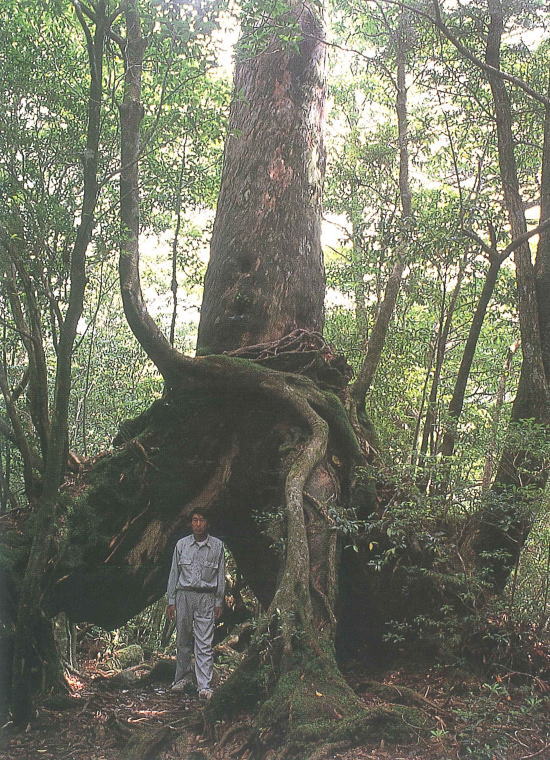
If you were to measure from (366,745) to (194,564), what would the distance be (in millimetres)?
2695

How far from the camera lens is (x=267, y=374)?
20.7ft

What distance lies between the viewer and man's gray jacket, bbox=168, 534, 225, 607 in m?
6.12

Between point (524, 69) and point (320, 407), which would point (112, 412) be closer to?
point (320, 407)

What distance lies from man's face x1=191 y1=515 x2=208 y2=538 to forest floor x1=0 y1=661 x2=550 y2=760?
1394 millimetres

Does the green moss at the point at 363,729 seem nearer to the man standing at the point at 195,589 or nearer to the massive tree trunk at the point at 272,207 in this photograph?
the man standing at the point at 195,589

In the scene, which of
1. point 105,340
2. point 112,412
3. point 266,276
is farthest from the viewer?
point 105,340

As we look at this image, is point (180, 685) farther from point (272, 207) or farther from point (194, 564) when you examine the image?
point (272, 207)

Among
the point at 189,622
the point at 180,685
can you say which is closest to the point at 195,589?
the point at 189,622

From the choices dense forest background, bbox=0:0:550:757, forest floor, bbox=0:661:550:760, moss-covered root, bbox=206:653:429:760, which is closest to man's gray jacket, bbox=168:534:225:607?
dense forest background, bbox=0:0:550:757

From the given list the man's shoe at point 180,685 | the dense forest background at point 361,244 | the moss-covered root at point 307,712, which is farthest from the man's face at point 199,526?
the moss-covered root at point 307,712

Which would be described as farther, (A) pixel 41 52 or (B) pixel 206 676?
(B) pixel 206 676

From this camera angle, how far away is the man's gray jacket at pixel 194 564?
20.1 feet

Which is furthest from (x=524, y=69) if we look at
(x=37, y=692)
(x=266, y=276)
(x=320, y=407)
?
(x=37, y=692)

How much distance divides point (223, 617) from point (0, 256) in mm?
5051
